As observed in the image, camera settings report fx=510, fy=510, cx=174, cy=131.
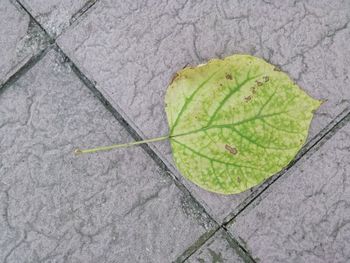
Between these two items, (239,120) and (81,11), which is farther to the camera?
(81,11)

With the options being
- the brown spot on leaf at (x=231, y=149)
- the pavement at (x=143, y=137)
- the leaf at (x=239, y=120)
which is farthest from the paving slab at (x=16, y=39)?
the brown spot on leaf at (x=231, y=149)

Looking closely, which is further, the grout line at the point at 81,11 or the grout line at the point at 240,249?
the grout line at the point at 81,11

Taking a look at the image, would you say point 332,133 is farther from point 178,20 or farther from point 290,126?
point 178,20

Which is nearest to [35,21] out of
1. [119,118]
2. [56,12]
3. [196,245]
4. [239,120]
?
[56,12]

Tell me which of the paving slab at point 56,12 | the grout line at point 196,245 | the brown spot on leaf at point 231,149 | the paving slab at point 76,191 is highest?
the paving slab at point 56,12

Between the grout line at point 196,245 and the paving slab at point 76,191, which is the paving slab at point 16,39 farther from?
the grout line at point 196,245

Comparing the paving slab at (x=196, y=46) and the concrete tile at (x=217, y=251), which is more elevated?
the paving slab at (x=196, y=46)

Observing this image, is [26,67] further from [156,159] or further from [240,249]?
[240,249]
